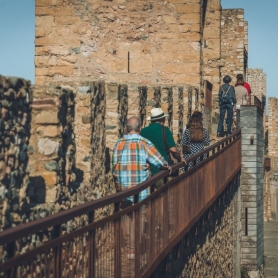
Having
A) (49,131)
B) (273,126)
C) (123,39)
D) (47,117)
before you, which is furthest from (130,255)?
(273,126)

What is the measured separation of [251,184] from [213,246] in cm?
638

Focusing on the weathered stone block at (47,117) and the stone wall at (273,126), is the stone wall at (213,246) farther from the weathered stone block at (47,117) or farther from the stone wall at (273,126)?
the stone wall at (273,126)

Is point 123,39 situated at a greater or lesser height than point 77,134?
greater

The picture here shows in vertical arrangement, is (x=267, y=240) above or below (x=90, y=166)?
below

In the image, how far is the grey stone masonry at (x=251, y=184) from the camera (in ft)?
63.0

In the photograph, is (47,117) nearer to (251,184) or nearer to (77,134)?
(77,134)

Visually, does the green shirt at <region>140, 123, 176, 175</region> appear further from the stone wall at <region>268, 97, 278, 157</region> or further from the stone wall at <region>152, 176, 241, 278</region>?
the stone wall at <region>268, 97, 278, 157</region>

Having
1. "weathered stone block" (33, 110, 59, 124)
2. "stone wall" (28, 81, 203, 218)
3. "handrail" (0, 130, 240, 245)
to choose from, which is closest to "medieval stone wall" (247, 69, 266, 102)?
"stone wall" (28, 81, 203, 218)

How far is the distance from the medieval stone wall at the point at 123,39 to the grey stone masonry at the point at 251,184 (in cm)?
370

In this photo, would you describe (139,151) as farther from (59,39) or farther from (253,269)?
(253,269)

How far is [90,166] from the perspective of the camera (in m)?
8.88

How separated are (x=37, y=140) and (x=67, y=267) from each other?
2.87 m

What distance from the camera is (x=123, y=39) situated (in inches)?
629

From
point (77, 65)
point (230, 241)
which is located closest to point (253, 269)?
point (230, 241)
